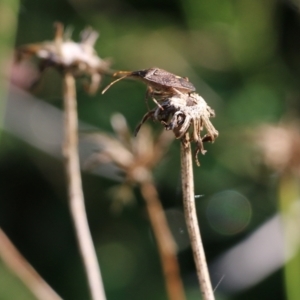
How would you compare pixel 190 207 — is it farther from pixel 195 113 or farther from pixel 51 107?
pixel 51 107

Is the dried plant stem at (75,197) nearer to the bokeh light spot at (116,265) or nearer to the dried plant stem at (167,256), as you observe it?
the dried plant stem at (167,256)

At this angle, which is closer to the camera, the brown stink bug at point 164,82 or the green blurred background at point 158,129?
the brown stink bug at point 164,82

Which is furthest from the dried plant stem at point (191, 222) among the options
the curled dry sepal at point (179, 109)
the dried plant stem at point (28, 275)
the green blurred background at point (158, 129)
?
the green blurred background at point (158, 129)

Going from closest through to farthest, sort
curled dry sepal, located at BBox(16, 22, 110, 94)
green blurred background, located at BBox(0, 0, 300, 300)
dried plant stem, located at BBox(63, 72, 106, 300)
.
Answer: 1. dried plant stem, located at BBox(63, 72, 106, 300)
2. curled dry sepal, located at BBox(16, 22, 110, 94)
3. green blurred background, located at BBox(0, 0, 300, 300)

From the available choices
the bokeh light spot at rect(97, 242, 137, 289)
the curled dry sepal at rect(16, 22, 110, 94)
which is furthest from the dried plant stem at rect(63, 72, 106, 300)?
the bokeh light spot at rect(97, 242, 137, 289)

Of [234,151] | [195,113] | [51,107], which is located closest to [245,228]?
[234,151]

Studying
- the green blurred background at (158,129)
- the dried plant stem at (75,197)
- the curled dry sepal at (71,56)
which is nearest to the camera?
the dried plant stem at (75,197)

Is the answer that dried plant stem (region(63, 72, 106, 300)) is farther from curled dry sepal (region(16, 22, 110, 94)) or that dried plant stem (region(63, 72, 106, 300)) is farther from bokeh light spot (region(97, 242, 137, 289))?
bokeh light spot (region(97, 242, 137, 289))
